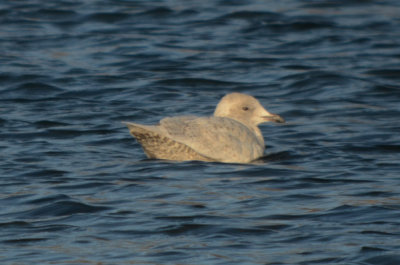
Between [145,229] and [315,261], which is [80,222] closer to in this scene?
[145,229]

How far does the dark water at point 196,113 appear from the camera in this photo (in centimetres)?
734

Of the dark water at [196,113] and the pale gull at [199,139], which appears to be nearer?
the dark water at [196,113]

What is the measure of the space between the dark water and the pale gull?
0.53 feet

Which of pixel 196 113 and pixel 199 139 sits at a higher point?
pixel 199 139

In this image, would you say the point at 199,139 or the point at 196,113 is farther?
the point at 196,113

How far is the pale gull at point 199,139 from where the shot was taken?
9695mm

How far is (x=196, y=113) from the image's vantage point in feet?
40.9

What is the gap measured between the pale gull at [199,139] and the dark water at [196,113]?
161 mm

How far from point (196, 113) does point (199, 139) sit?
2.73 m

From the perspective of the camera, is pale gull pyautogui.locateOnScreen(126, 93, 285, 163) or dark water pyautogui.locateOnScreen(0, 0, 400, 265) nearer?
dark water pyautogui.locateOnScreen(0, 0, 400, 265)

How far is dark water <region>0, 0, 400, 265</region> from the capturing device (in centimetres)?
734

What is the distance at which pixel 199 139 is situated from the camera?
976 cm

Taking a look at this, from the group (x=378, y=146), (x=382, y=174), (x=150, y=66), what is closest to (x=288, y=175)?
(x=382, y=174)

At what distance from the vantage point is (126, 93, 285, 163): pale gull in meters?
9.70
